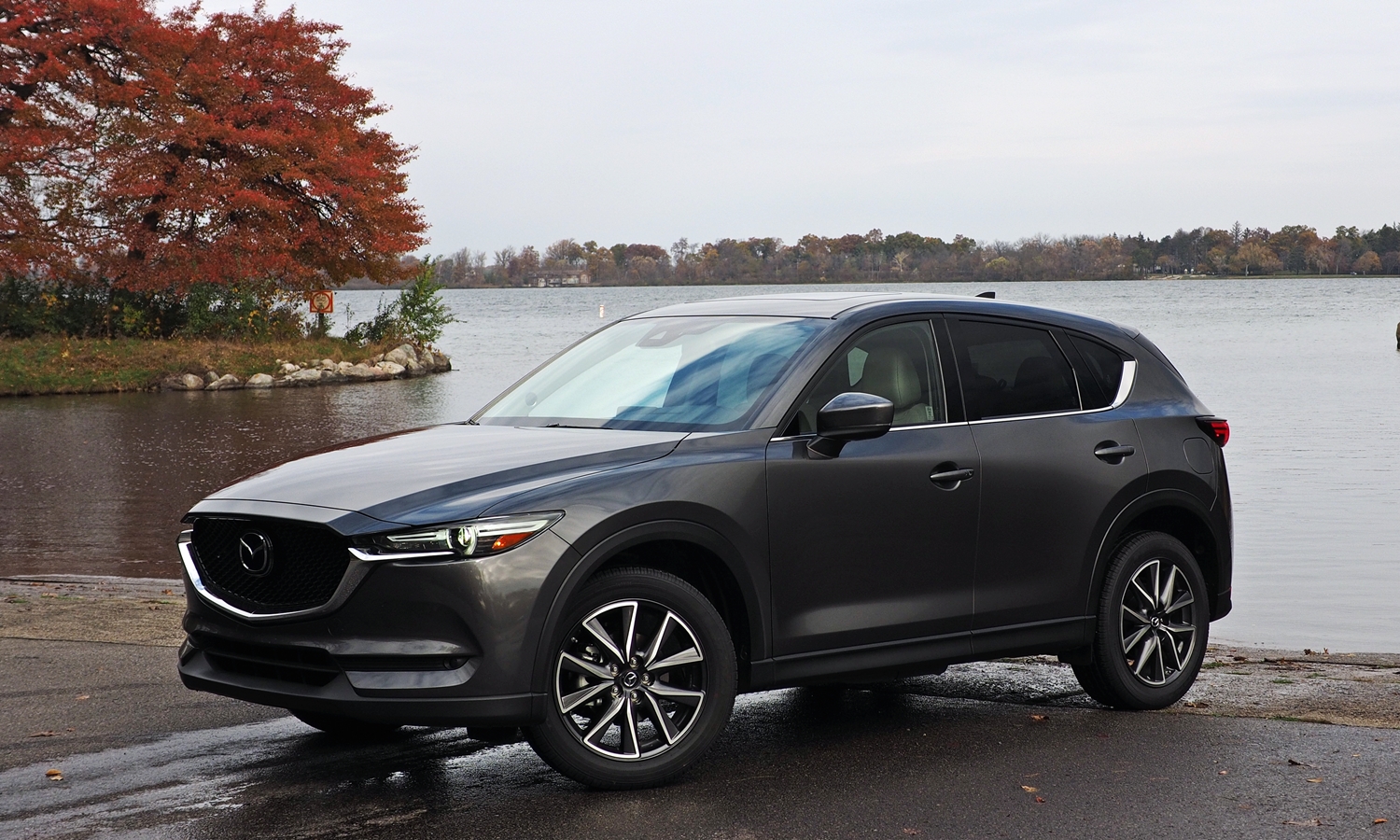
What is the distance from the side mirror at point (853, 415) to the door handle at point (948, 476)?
47 cm

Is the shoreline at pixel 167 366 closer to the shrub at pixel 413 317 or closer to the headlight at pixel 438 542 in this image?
the shrub at pixel 413 317

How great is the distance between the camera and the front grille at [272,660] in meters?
4.63

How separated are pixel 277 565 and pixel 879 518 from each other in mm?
2225

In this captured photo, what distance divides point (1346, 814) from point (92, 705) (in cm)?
511

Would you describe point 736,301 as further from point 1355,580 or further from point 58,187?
point 58,187

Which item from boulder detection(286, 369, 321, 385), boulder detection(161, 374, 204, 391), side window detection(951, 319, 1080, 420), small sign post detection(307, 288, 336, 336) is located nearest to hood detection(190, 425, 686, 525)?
side window detection(951, 319, 1080, 420)

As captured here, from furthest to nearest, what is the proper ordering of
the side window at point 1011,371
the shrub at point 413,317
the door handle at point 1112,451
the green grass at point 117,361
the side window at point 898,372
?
the shrub at point 413,317 < the green grass at point 117,361 < the door handle at point 1112,451 < the side window at point 1011,371 < the side window at point 898,372

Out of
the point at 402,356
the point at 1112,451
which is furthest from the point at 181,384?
the point at 1112,451

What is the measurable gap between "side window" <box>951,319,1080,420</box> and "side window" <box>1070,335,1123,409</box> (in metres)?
0.09

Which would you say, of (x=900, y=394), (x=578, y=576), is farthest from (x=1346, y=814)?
(x=578, y=576)

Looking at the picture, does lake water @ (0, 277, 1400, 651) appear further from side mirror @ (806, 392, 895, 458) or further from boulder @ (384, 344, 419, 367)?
side mirror @ (806, 392, 895, 458)

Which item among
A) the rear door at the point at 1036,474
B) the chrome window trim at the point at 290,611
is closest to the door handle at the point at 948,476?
the rear door at the point at 1036,474

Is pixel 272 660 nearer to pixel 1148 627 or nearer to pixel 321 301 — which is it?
pixel 1148 627

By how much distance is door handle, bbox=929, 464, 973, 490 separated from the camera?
5.69 m
